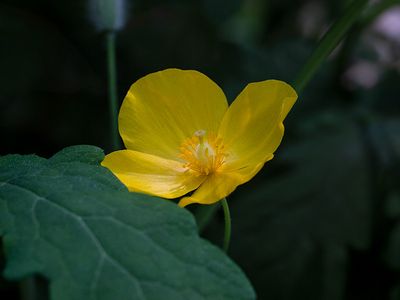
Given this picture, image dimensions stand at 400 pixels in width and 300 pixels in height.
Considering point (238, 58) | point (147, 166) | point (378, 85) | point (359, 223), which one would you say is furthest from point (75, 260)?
point (378, 85)

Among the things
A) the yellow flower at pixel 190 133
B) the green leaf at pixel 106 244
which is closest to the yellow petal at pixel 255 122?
the yellow flower at pixel 190 133

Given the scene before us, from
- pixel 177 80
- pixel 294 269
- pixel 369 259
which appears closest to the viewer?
pixel 177 80

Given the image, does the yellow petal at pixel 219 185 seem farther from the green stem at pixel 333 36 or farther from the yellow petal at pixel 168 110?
the green stem at pixel 333 36

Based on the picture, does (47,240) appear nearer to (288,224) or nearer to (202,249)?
(202,249)

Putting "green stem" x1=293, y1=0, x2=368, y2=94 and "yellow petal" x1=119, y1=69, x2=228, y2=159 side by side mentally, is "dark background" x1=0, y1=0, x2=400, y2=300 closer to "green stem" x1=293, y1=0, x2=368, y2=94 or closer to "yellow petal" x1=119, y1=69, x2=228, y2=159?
"yellow petal" x1=119, y1=69, x2=228, y2=159

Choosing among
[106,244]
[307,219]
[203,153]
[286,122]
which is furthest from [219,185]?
[286,122]

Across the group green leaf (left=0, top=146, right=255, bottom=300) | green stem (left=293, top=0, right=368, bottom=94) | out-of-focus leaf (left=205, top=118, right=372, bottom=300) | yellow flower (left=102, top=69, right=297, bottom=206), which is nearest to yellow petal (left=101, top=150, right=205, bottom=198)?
yellow flower (left=102, top=69, right=297, bottom=206)
